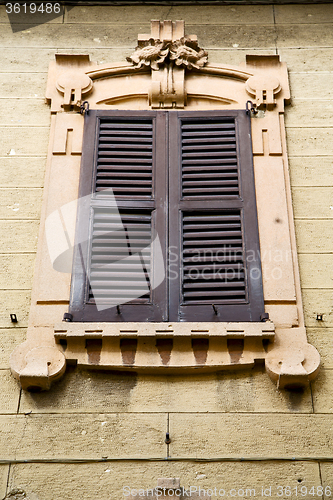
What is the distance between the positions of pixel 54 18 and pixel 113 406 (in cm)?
527

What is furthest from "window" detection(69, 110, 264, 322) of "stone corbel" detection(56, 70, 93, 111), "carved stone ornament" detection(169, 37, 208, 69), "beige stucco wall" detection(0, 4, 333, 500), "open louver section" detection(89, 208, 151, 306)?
"carved stone ornament" detection(169, 37, 208, 69)

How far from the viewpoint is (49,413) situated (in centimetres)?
496

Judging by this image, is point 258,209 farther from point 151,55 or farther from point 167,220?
point 151,55

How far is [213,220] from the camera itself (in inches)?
231

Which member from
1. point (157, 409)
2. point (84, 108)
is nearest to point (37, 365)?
point (157, 409)

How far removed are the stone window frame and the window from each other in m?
0.15

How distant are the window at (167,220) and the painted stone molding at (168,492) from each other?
55.3 inches

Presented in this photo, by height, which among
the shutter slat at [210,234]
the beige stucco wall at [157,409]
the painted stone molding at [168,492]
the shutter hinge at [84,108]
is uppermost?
the shutter hinge at [84,108]

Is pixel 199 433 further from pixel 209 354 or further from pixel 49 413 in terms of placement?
pixel 49 413

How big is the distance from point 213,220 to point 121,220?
0.94 m

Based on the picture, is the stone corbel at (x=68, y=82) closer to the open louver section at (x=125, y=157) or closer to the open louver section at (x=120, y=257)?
the open louver section at (x=125, y=157)

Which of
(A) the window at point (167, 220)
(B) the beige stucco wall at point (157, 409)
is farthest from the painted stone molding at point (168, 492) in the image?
(A) the window at point (167, 220)

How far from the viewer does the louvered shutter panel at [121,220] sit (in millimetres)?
5379

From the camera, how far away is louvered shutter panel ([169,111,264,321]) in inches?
212
